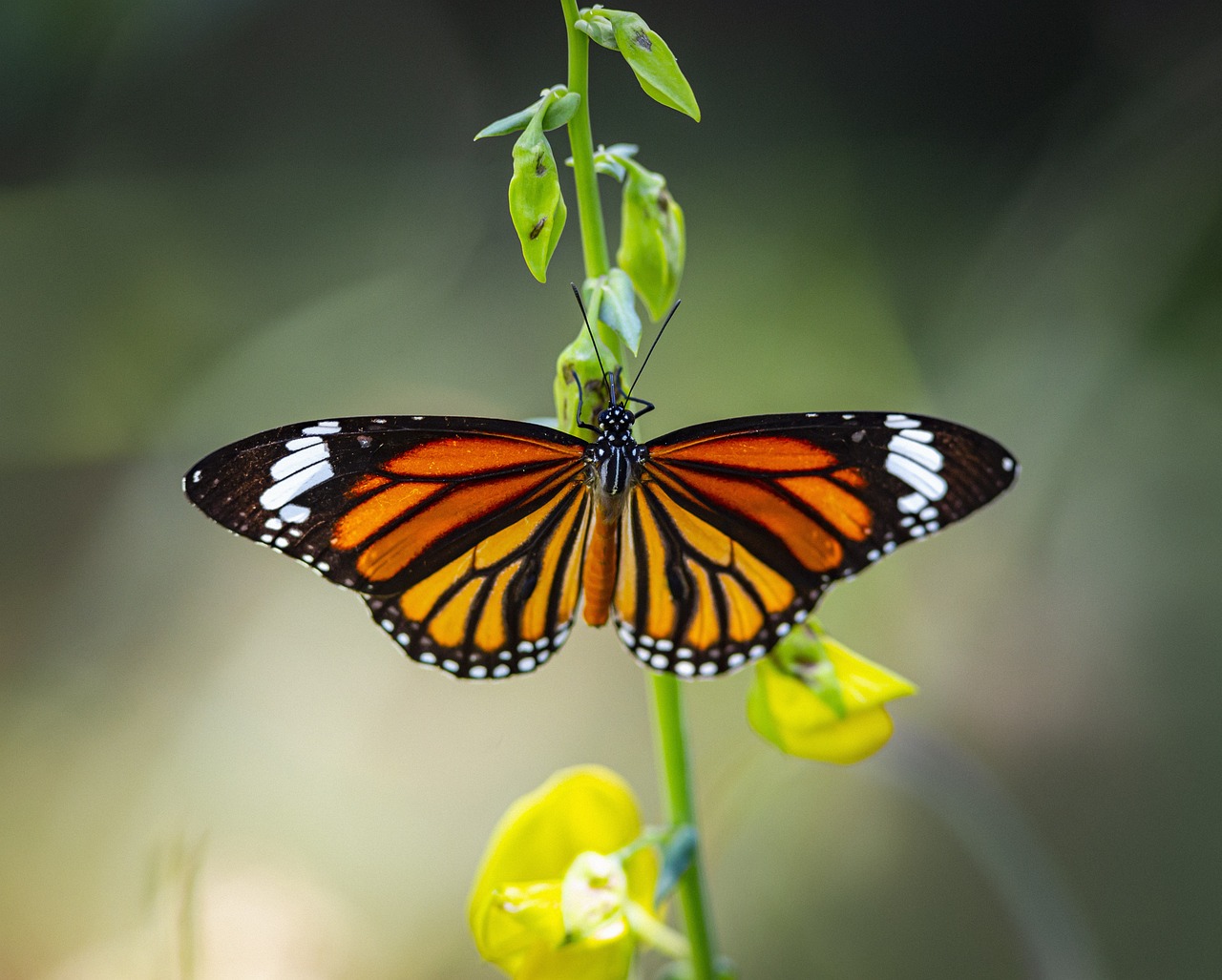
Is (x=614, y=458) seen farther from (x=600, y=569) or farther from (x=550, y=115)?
(x=550, y=115)

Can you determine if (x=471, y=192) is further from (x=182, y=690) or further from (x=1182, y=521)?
(x=1182, y=521)

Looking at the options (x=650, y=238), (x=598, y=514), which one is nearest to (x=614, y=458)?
(x=598, y=514)

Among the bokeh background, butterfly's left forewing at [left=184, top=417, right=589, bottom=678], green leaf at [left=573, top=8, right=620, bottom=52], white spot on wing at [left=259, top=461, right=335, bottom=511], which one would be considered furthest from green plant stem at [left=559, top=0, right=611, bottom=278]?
the bokeh background

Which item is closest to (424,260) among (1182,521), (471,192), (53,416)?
(471,192)

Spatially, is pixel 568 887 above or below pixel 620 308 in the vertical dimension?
below

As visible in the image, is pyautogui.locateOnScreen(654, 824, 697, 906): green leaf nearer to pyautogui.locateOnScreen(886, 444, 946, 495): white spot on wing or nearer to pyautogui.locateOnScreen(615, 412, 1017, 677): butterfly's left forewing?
pyautogui.locateOnScreen(615, 412, 1017, 677): butterfly's left forewing

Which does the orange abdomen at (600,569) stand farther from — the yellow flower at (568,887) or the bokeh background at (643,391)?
the bokeh background at (643,391)
